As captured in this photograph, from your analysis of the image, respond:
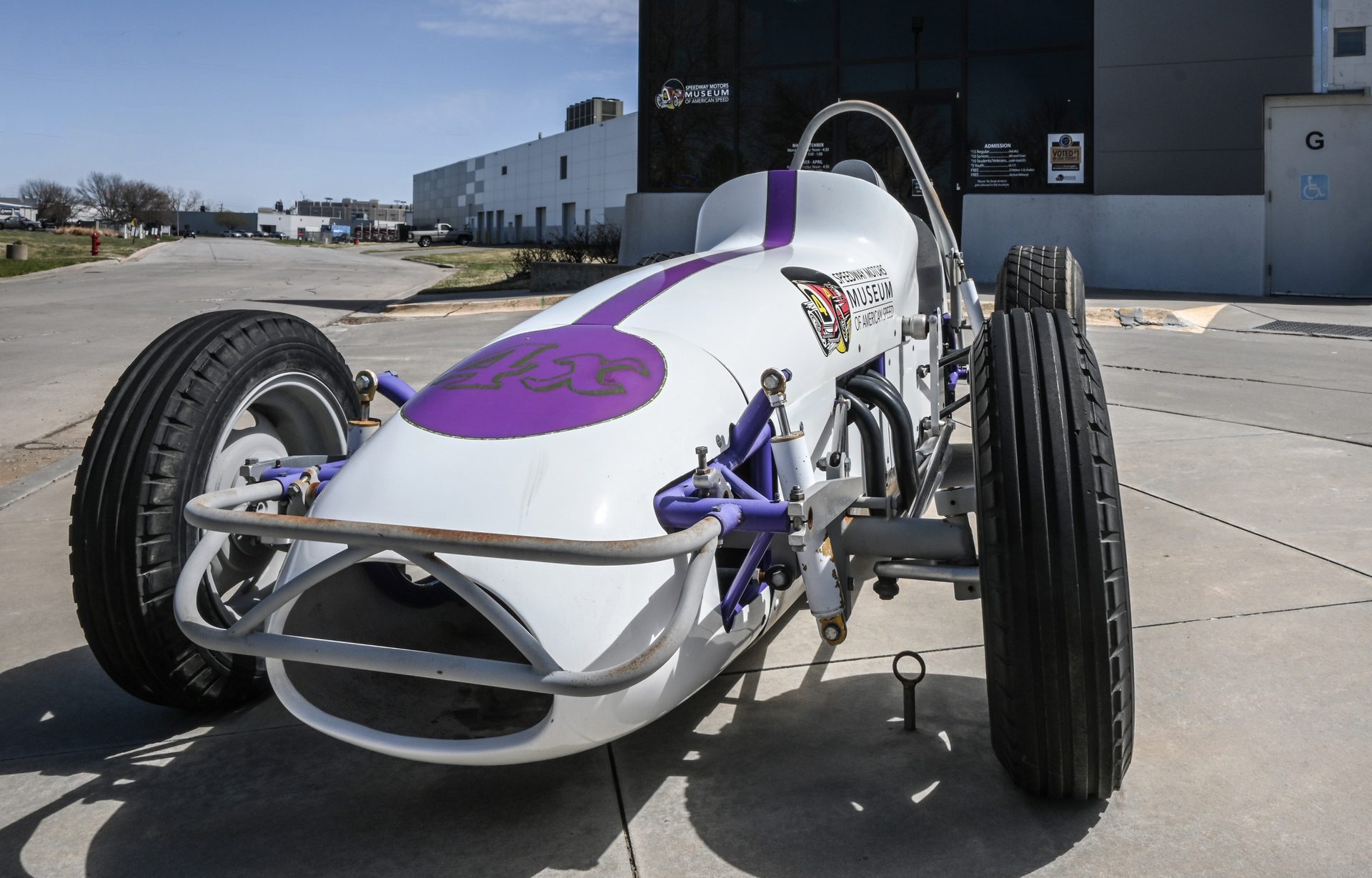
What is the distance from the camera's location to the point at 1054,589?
235cm

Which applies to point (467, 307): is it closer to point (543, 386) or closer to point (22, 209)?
point (543, 386)

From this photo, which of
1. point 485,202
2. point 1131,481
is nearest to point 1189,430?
point 1131,481

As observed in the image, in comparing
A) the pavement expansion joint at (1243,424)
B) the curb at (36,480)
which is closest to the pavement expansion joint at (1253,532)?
the pavement expansion joint at (1243,424)

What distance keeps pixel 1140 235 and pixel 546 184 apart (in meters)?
53.6

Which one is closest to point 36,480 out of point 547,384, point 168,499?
point 168,499

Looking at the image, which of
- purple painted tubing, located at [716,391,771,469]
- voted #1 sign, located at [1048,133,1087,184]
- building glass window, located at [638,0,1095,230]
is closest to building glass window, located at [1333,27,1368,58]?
building glass window, located at [638,0,1095,230]

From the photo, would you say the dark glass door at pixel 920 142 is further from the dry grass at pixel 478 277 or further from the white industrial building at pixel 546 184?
the white industrial building at pixel 546 184

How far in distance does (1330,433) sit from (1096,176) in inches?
393

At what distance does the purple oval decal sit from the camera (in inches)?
103

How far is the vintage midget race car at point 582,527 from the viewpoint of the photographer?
7.43 feet

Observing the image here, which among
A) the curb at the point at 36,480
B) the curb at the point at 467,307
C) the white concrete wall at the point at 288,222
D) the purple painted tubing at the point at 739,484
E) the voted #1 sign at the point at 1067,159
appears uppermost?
the white concrete wall at the point at 288,222

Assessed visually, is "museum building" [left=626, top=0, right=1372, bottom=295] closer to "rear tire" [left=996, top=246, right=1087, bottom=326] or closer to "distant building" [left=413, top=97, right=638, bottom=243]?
"rear tire" [left=996, top=246, right=1087, bottom=326]

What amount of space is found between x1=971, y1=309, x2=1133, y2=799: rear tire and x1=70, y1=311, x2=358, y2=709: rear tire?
6.42 ft

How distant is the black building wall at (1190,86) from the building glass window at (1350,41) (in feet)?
1.29
